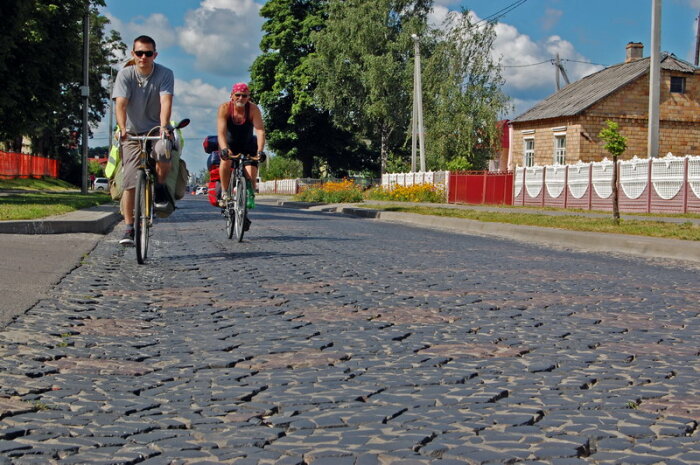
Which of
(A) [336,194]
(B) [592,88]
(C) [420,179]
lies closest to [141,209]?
(A) [336,194]

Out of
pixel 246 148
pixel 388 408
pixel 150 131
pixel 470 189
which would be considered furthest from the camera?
pixel 470 189

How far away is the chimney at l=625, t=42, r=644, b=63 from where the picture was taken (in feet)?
148

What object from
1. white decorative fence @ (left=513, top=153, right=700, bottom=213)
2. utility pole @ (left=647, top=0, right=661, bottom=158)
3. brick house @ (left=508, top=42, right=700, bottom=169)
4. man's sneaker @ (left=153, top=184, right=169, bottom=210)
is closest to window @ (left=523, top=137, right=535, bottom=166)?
brick house @ (left=508, top=42, right=700, bottom=169)

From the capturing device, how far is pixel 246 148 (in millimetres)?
11320

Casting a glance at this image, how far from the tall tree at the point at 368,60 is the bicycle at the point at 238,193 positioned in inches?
1765

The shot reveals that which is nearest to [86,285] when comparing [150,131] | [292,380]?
[150,131]

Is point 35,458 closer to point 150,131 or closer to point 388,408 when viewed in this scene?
point 388,408

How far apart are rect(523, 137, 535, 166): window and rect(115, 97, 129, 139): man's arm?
126ft

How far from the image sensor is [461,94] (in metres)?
54.3

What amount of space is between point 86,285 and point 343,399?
423 centimetres

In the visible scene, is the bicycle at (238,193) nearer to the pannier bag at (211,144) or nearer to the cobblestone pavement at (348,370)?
the pannier bag at (211,144)

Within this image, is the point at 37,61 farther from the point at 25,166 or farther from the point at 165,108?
the point at 25,166

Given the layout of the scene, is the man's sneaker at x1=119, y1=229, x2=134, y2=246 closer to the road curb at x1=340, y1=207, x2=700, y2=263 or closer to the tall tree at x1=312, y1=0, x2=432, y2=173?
the road curb at x1=340, y1=207, x2=700, y2=263

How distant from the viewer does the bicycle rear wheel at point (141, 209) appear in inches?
333
